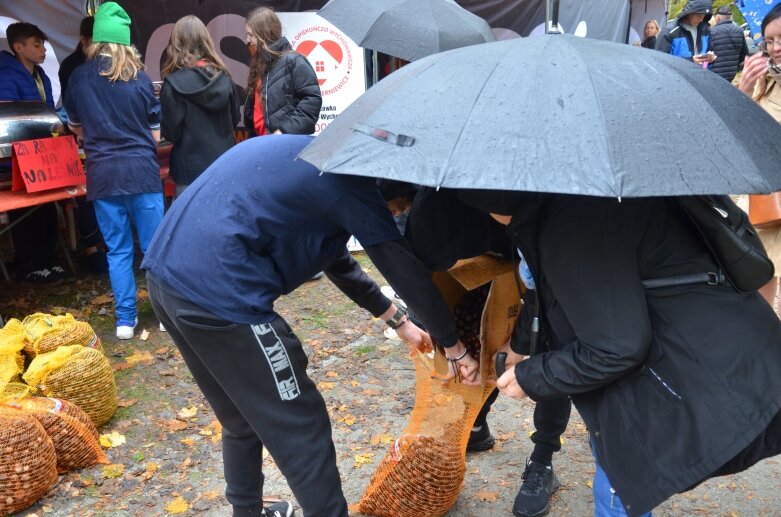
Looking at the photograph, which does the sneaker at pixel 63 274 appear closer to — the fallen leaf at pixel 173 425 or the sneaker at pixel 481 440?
the fallen leaf at pixel 173 425

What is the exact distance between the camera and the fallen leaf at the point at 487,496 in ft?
10.5

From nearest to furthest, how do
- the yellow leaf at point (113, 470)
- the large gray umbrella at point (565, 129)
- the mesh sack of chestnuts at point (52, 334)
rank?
the large gray umbrella at point (565, 129) < the yellow leaf at point (113, 470) < the mesh sack of chestnuts at point (52, 334)

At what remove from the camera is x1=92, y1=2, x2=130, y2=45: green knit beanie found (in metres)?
4.67

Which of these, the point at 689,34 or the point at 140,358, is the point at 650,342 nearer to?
the point at 140,358

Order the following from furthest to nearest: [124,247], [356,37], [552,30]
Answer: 1. [124,247]
2. [356,37]
3. [552,30]

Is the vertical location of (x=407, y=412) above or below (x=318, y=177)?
below

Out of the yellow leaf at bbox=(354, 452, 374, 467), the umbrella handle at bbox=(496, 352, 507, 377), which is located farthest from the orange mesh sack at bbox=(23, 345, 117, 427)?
the umbrella handle at bbox=(496, 352, 507, 377)

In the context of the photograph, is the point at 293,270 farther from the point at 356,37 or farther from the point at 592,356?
the point at 356,37

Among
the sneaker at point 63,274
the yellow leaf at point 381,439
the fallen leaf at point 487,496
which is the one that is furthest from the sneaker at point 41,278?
the fallen leaf at point 487,496

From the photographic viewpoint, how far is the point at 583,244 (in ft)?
5.61

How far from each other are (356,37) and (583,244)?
298 cm

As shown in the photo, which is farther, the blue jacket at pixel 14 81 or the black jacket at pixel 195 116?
the blue jacket at pixel 14 81

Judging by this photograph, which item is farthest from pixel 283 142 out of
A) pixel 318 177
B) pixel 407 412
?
pixel 407 412

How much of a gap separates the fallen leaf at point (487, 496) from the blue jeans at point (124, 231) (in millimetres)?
2988
